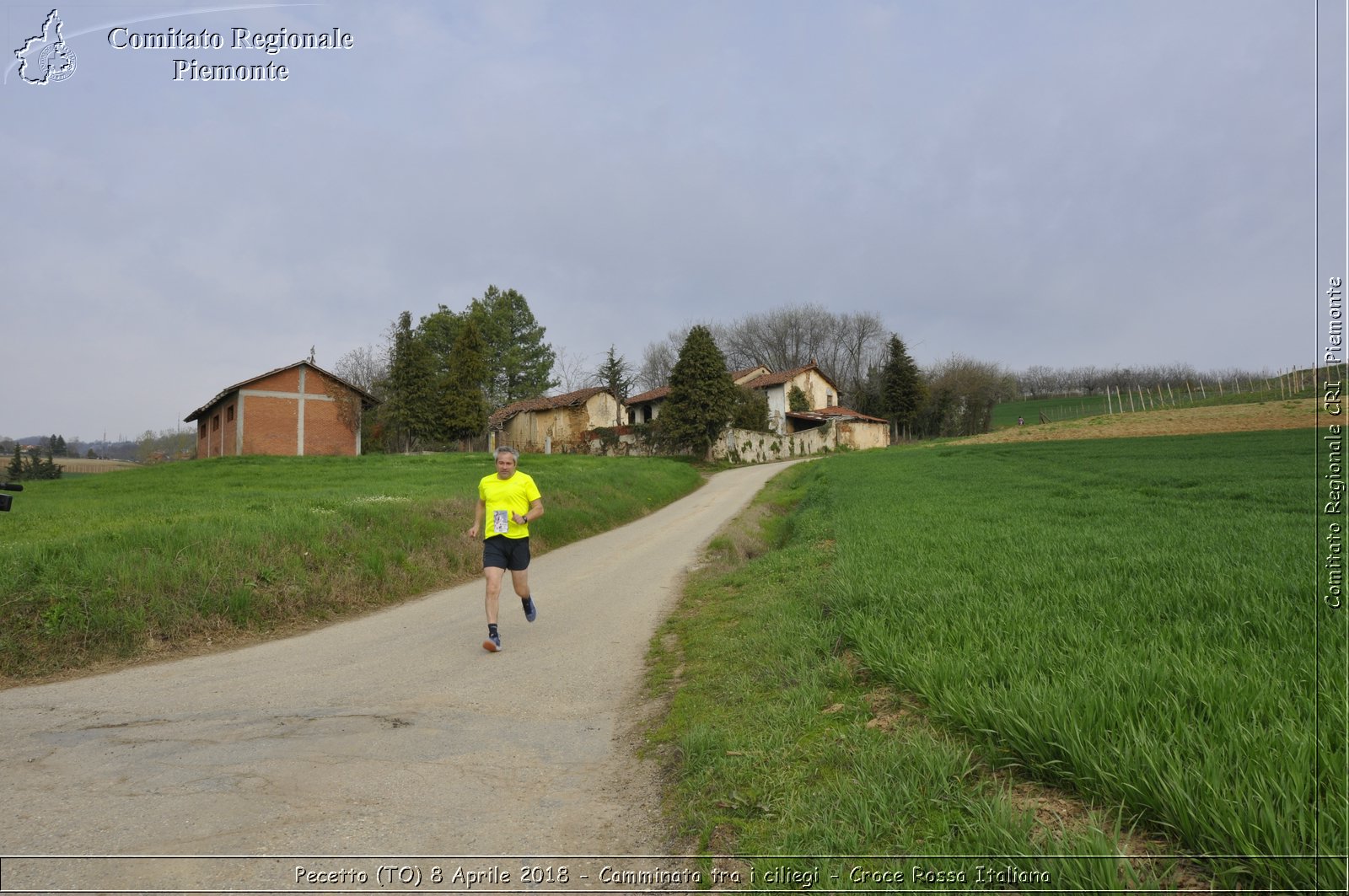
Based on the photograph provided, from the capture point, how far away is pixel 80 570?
714 cm

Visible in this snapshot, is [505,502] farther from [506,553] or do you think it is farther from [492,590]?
[492,590]

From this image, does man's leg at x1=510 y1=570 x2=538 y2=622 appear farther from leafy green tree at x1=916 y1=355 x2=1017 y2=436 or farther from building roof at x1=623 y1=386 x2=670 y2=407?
leafy green tree at x1=916 y1=355 x2=1017 y2=436

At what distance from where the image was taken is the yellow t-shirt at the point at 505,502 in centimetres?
700

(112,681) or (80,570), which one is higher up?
(80,570)

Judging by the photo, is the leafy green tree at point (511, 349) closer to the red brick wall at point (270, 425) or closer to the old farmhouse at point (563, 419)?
the old farmhouse at point (563, 419)

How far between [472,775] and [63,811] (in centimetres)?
201

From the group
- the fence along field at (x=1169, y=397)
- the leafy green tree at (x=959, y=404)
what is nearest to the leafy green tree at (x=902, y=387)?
the leafy green tree at (x=959, y=404)

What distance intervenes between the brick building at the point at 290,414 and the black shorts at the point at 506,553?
114 ft

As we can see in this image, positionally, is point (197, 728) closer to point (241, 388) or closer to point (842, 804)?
point (842, 804)

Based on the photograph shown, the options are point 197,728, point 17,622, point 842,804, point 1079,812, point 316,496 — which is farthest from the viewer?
point 316,496

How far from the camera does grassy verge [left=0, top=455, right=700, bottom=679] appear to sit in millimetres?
6738

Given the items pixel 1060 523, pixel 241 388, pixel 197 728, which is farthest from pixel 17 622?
pixel 241 388

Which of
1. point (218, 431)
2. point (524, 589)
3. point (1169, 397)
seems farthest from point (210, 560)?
point (1169, 397)

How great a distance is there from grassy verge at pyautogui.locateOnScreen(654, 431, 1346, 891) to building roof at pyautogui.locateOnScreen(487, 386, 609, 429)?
145ft
